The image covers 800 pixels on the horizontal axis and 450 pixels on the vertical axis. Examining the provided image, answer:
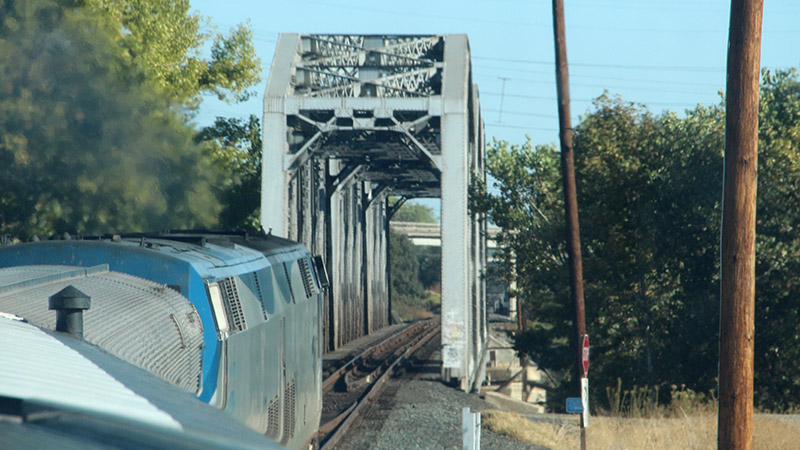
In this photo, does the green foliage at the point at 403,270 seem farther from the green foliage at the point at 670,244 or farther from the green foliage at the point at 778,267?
the green foliage at the point at 778,267

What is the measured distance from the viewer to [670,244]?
82.9 feet

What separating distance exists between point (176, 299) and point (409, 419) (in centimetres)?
1304

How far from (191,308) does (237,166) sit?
2801 cm

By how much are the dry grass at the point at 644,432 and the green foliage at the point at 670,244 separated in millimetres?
5895

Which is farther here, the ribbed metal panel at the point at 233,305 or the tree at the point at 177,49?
the tree at the point at 177,49

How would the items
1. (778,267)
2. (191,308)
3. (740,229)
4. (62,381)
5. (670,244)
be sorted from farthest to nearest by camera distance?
(670,244)
(778,267)
(740,229)
(191,308)
(62,381)

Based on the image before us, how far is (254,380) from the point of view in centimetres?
880

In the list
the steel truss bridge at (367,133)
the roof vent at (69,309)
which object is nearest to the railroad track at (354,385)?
the steel truss bridge at (367,133)

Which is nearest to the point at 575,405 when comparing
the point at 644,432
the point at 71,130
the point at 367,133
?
the point at 644,432

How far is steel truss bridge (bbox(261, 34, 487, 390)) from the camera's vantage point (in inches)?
1075

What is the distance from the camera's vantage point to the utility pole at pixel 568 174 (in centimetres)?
1888

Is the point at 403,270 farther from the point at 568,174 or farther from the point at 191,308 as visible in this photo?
the point at 191,308

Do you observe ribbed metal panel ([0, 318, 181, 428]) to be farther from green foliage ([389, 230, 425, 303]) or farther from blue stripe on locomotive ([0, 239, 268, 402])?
green foliage ([389, 230, 425, 303])

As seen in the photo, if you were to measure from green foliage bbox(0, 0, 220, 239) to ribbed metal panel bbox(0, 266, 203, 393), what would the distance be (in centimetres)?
1516
